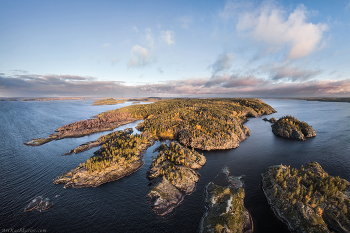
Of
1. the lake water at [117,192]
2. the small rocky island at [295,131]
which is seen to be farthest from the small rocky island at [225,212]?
the small rocky island at [295,131]

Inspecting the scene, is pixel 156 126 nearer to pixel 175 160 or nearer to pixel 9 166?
pixel 175 160

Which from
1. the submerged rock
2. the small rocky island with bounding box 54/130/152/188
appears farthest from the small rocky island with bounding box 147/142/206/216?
the submerged rock

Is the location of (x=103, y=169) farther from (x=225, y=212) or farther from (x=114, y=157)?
(x=225, y=212)

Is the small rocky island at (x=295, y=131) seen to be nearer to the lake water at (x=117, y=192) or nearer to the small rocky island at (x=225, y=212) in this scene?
the lake water at (x=117, y=192)

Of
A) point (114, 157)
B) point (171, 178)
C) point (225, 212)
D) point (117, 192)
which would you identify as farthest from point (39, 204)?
point (225, 212)

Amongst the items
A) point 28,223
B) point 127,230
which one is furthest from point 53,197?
point 127,230
